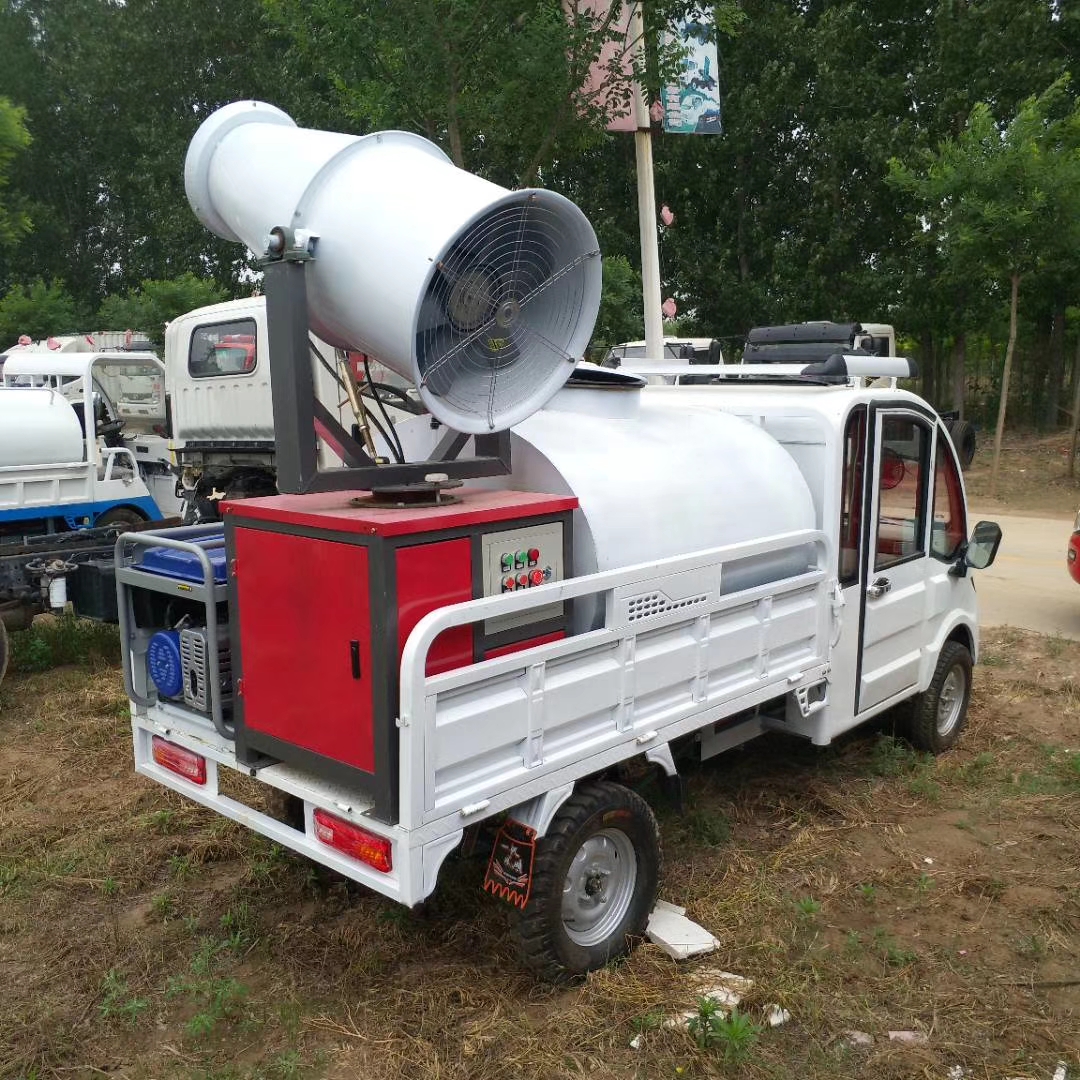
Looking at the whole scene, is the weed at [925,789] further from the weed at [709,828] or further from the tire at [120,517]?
the tire at [120,517]

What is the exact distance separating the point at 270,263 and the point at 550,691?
1594 millimetres

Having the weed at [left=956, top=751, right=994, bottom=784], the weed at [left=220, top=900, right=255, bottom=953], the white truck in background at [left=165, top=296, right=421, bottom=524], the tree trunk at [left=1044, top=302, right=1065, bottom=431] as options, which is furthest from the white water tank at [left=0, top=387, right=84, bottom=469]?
the tree trunk at [left=1044, top=302, right=1065, bottom=431]

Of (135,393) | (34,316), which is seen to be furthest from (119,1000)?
(34,316)

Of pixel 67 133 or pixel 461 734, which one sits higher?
pixel 67 133

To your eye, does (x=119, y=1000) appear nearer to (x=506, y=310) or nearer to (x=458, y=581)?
(x=458, y=581)

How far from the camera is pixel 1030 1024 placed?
10.5 ft

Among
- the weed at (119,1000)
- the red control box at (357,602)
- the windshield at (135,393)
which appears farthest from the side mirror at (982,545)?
the windshield at (135,393)

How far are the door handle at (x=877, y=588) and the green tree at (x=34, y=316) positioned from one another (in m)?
24.9

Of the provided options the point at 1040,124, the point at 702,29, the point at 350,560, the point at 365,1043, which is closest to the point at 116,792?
the point at 365,1043

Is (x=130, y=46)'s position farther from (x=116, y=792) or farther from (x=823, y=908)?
(x=823, y=908)

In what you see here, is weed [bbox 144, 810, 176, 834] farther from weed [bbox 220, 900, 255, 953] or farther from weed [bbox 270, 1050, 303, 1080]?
weed [bbox 270, 1050, 303, 1080]

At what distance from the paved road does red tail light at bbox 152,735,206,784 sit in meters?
6.77

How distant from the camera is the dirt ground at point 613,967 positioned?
307 centimetres

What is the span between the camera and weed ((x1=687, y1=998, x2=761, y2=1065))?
300 cm
